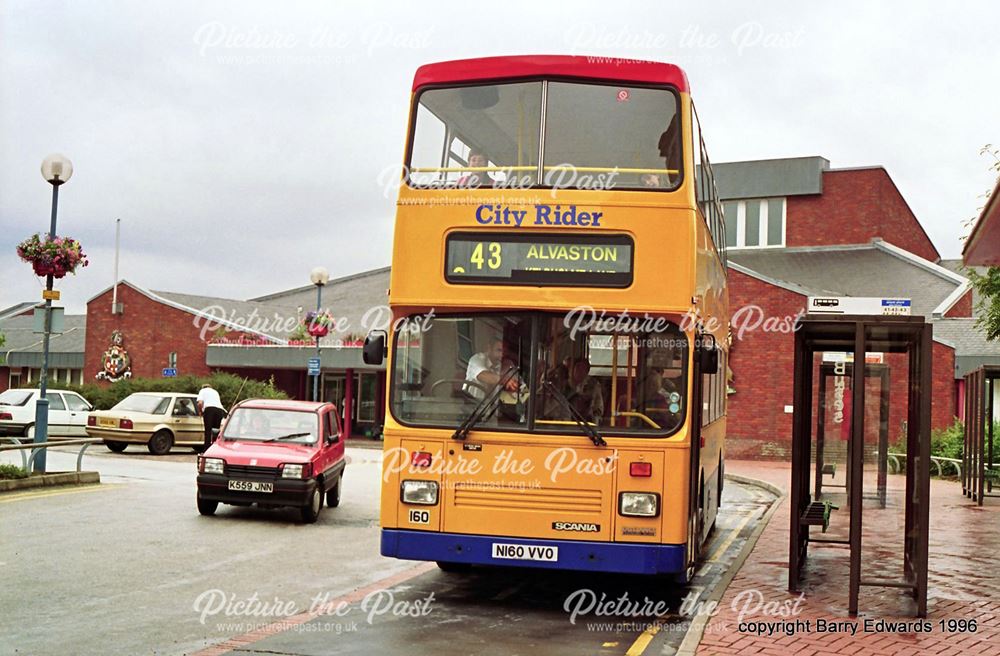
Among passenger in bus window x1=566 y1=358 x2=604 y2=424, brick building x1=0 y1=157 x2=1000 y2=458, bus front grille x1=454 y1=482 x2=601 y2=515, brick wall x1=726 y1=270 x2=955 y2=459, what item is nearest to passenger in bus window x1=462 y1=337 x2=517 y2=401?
passenger in bus window x1=566 y1=358 x2=604 y2=424

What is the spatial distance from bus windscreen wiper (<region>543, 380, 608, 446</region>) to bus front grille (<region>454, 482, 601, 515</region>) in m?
0.43

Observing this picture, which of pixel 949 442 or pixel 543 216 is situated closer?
pixel 543 216

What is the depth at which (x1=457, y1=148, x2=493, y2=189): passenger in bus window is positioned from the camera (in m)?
9.86

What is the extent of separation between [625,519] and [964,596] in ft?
11.4

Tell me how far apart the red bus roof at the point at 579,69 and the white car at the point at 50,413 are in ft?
80.3

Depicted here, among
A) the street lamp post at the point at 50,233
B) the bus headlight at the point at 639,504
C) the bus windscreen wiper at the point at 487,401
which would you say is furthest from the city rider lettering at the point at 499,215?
the street lamp post at the point at 50,233

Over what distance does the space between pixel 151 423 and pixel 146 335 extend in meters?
20.3

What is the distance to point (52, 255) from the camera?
18.8 metres

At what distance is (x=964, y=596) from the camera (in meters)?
10.4

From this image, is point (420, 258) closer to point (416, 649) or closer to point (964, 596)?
point (416, 649)

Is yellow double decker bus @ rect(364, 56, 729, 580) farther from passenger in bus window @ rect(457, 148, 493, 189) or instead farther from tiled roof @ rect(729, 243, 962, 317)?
tiled roof @ rect(729, 243, 962, 317)

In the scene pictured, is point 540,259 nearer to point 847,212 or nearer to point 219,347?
point 219,347

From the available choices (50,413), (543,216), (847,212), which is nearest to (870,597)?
(543,216)

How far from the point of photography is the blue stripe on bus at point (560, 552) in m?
9.28
